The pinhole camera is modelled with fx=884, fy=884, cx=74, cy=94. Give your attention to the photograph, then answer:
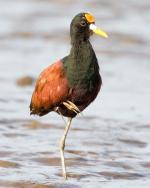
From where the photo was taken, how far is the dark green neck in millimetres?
8695

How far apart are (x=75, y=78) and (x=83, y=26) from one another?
57cm

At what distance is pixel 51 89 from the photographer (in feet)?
28.9

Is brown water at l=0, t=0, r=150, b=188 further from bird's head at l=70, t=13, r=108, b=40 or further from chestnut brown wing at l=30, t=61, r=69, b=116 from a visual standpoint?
bird's head at l=70, t=13, r=108, b=40

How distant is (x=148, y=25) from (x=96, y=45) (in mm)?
1837

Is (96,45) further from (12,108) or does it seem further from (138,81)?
(12,108)

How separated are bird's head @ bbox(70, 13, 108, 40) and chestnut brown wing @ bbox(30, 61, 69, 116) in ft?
1.11

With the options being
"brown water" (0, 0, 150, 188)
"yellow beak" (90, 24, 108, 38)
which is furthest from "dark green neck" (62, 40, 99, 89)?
"brown water" (0, 0, 150, 188)

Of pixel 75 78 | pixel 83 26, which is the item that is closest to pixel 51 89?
pixel 75 78

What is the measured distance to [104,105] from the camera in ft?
40.7

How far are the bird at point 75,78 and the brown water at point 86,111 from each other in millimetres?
559

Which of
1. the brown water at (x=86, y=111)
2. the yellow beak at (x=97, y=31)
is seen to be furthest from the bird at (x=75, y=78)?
the brown water at (x=86, y=111)

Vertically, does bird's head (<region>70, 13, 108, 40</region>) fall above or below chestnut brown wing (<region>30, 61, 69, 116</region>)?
above

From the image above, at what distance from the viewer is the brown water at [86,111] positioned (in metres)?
9.23

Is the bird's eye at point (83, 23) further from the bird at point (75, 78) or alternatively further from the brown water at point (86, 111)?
the brown water at point (86, 111)
